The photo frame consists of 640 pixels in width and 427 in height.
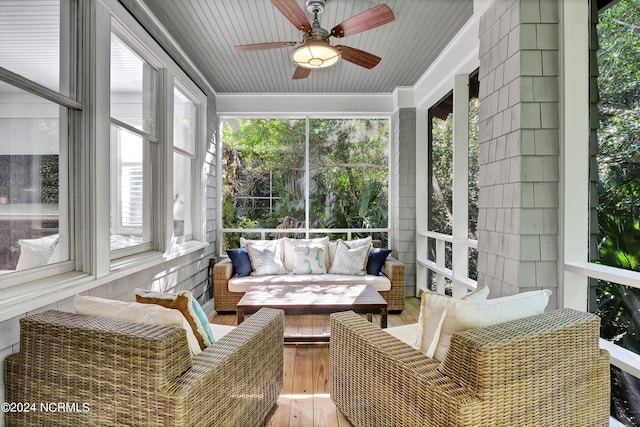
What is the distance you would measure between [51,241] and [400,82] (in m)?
4.02

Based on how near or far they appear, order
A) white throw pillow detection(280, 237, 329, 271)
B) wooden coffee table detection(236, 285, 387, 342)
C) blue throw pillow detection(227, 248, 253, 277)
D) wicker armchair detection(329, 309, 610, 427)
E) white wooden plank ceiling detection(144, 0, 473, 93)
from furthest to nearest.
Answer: white throw pillow detection(280, 237, 329, 271), blue throw pillow detection(227, 248, 253, 277), wooden coffee table detection(236, 285, 387, 342), white wooden plank ceiling detection(144, 0, 473, 93), wicker armchair detection(329, 309, 610, 427)

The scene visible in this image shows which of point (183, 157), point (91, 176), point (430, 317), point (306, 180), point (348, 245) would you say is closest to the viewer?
point (430, 317)

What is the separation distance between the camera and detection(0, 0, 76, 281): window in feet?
5.33

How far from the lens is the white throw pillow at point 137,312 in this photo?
140 cm

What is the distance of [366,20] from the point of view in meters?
2.36

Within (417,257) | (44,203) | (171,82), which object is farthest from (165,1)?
(417,257)

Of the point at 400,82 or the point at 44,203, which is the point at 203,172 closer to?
the point at 44,203

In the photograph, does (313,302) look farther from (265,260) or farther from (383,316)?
(265,260)

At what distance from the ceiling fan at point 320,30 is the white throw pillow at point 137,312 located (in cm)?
190

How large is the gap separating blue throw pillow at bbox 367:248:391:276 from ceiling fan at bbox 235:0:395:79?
7.59 feet

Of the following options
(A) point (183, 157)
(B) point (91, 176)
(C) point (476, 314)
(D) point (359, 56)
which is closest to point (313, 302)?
(C) point (476, 314)

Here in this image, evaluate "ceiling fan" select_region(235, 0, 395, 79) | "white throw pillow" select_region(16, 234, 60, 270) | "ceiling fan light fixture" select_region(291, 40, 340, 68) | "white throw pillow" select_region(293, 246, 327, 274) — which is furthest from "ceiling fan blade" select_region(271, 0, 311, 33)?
"white throw pillow" select_region(293, 246, 327, 274)

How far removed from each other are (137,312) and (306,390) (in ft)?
4.58

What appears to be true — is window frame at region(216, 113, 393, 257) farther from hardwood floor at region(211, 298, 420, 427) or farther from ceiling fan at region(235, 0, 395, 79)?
ceiling fan at region(235, 0, 395, 79)
